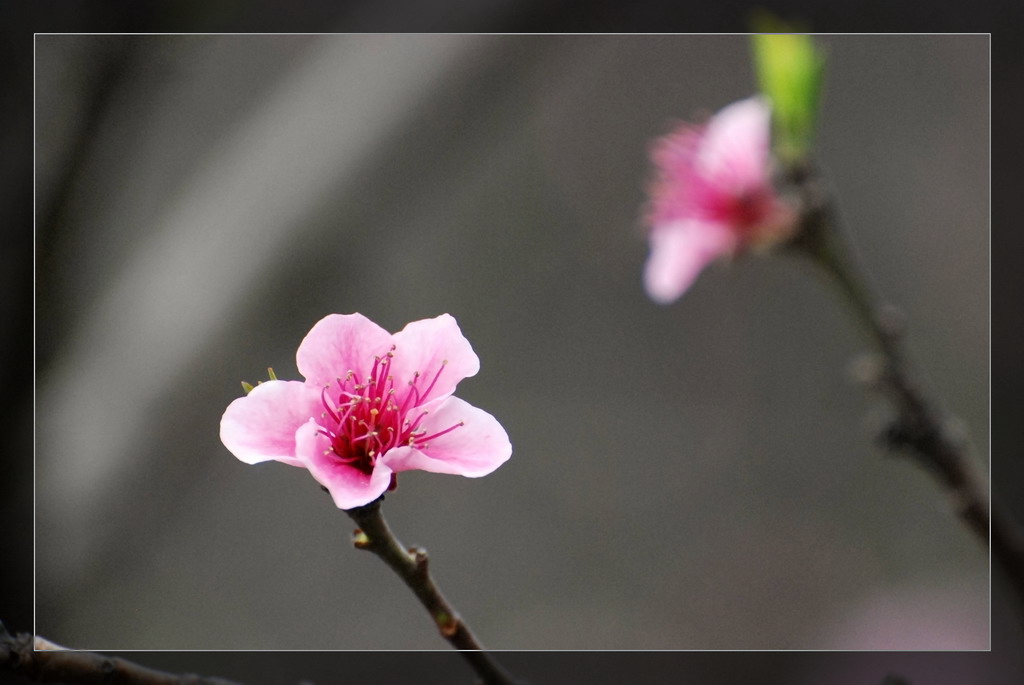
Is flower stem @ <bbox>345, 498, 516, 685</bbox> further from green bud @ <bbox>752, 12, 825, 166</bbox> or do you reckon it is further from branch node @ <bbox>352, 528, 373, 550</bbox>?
green bud @ <bbox>752, 12, 825, 166</bbox>

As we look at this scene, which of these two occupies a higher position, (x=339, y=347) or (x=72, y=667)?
(x=339, y=347)

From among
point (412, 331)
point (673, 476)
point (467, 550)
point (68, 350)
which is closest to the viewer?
point (412, 331)

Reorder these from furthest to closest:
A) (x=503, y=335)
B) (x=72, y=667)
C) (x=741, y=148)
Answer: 1. (x=503, y=335)
2. (x=741, y=148)
3. (x=72, y=667)

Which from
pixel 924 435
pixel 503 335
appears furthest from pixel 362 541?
pixel 503 335

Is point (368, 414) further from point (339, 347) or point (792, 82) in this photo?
point (792, 82)

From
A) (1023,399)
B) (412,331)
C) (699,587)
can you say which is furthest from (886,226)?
(412,331)

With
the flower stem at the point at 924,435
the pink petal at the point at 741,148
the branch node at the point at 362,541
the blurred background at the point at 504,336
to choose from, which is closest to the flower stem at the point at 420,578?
the branch node at the point at 362,541

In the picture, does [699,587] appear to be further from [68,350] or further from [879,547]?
[68,350]
